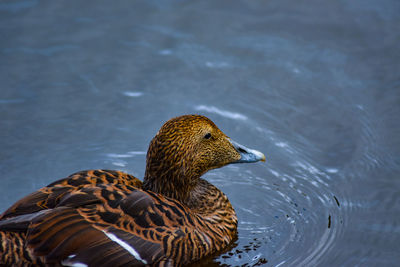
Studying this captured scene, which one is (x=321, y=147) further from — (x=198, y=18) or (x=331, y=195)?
(x=198, y=18)

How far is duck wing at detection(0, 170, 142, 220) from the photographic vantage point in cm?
A: 493

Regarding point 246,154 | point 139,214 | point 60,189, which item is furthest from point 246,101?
point 60,189

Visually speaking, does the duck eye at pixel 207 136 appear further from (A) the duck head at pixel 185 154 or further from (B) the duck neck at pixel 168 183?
(B) the duck neck at pixel 168 183

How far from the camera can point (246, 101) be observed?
24.7ft

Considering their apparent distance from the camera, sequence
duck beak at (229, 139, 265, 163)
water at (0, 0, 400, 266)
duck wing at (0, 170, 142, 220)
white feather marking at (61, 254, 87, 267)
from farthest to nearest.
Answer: water at (0, 0, 400, 266) → duck beak at (229, 139, 265, 163) → duck wing at (0, 170, 142, 220) → white feather marking at (61, 254, 87, 267)

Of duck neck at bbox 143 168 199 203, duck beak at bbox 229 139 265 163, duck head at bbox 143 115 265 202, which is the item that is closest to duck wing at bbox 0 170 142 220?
duck neck at bbox 143 168 199 203

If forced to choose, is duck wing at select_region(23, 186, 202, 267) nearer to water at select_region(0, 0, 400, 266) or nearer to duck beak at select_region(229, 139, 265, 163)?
water at select_region(0, 0, 400, 266)

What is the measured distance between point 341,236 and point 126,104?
3.15 meters

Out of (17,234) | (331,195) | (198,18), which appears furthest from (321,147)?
(17,234)

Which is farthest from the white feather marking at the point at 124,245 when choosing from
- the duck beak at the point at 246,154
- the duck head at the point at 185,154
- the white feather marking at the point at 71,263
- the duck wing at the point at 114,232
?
the duck beak at the point at 246,154

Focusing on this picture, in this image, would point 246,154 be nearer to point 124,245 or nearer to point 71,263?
point 124,245

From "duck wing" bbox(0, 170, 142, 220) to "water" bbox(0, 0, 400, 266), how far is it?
44.0 inches

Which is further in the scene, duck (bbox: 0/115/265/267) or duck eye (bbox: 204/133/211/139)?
duck eye (bbox: 204/133/211/139)

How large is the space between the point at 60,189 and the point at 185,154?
45.7 inches
